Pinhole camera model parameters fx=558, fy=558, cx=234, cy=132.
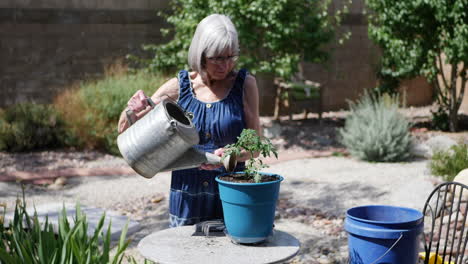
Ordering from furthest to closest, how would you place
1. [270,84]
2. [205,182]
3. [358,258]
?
1. [270,84]
2. [205,182]
3. [358,258]

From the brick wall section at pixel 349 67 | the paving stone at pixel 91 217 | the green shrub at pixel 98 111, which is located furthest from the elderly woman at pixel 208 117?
the brick wall section at pixel 349 67

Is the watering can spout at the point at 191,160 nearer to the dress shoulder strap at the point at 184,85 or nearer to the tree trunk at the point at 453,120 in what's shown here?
the dress shoulder strap at the point at 184,85

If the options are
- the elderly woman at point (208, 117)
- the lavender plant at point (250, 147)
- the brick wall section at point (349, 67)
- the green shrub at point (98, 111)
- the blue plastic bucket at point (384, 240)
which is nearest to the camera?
the lavender plant at point (250, 147)

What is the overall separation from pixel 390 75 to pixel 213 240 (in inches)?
332

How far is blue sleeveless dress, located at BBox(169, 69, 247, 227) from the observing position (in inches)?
96.3

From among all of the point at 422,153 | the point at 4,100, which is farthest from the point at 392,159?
the point at 4,100

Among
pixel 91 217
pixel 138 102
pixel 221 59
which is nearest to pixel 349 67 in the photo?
pixel 91 217

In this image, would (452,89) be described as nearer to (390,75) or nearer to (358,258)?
(390,75)

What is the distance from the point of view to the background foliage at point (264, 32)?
8477mm

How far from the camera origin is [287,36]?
873cm

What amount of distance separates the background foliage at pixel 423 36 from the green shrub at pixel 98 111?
159 inches

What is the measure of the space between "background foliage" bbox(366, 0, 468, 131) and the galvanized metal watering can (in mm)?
7264

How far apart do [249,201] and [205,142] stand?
56 centimetres

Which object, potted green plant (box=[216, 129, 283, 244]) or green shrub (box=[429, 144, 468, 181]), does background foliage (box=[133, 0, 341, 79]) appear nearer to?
green shrub (box=[429, 144, 468, 181])
